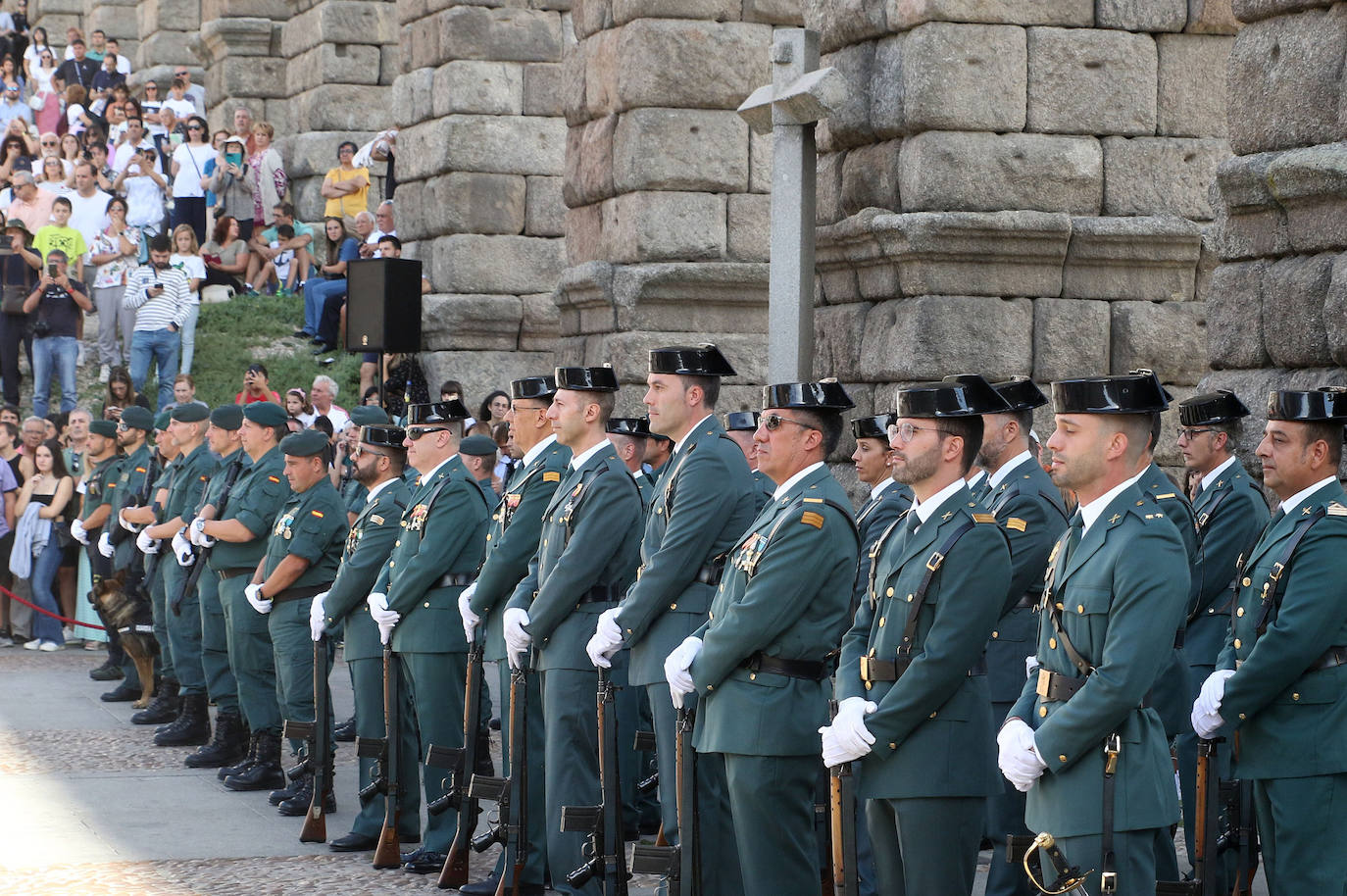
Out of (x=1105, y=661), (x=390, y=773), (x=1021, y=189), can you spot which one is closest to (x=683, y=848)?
(x=1105, y=661)

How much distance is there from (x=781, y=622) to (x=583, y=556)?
1.26 m

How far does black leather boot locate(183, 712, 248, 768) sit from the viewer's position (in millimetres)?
9344

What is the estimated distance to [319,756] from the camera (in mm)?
7734

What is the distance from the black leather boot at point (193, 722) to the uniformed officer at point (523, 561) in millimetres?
3526

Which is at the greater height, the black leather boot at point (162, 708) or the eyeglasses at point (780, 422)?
the eyeglasses at point (780, 422)

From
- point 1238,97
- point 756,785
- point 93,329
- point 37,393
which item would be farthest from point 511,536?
point 93,329

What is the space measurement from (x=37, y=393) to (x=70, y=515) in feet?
8.61

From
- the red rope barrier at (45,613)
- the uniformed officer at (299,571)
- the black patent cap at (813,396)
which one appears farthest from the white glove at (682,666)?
the red rope barrier at (45,613)

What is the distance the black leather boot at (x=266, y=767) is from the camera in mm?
8766

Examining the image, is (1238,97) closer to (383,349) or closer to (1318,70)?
(1318,70)

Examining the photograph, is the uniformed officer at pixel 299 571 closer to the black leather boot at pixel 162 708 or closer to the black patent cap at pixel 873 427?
the black leather boot at pixel 162 708

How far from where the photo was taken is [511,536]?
6.88 m

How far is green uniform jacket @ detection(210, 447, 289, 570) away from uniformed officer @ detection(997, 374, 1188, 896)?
5.31m

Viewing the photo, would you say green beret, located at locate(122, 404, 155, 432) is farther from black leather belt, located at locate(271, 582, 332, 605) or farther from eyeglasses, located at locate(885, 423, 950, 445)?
eyeglasses, located at locate(885, 423, 950, 445)
